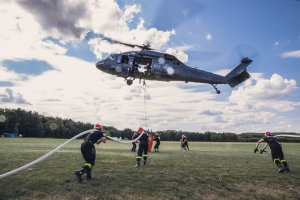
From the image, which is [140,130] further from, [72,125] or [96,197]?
[72,125]

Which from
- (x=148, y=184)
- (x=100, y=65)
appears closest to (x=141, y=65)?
(x=100, y=65)

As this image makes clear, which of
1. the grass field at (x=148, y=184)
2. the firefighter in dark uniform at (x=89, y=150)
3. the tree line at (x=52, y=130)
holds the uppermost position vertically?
the tree line at (x=52, y=130)

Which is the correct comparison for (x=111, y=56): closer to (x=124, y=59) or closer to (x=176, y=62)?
(x=124, y=59)

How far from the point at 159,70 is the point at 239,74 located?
6.95 metres

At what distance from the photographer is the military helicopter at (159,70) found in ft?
76.3

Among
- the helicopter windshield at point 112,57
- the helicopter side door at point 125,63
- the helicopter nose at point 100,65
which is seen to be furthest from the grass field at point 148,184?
the helicopter windshield at point 112,57

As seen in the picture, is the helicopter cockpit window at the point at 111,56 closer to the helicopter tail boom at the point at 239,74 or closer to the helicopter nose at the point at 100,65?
the helicopter nose at the point at 100,65

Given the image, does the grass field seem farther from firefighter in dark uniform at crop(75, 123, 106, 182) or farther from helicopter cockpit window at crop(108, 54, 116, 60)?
helicopter cockpit window at crop(108, 54, 116, 60)

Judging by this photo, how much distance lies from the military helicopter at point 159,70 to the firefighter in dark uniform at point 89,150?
11838 mm

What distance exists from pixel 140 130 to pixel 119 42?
390 inches

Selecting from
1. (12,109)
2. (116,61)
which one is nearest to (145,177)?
(116,61)

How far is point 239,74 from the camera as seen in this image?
79.3 ft

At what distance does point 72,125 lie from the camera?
397 feet

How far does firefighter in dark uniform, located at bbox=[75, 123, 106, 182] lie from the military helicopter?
38.8 feet
